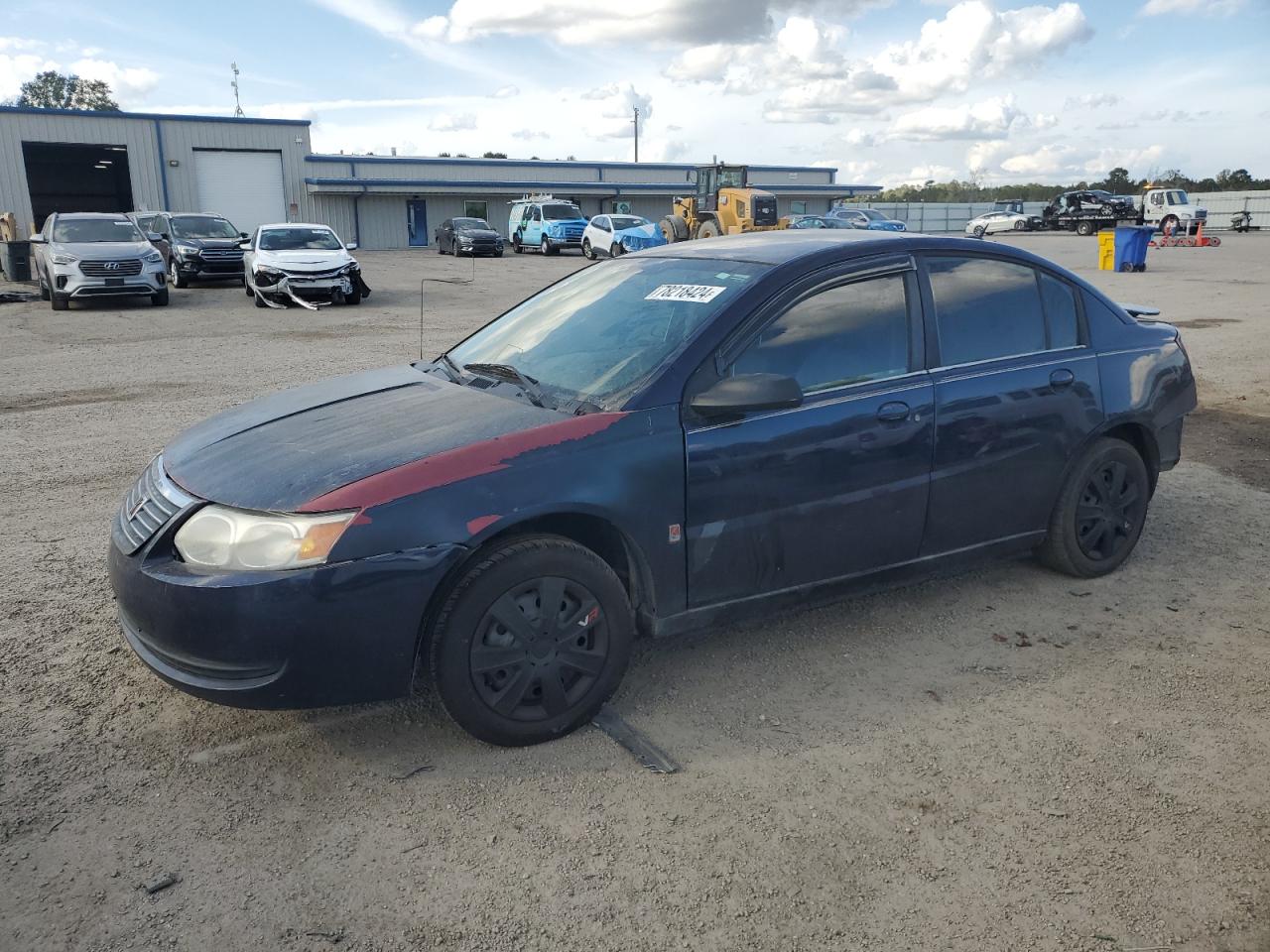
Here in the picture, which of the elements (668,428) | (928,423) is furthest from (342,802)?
(928,423)

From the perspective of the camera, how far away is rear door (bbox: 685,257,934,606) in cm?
337

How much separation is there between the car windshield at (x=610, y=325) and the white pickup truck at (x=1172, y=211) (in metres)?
43.3

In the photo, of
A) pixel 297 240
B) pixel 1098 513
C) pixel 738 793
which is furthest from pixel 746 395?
pixel 297 240

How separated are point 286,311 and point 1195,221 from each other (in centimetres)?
3947

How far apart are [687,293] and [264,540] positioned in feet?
5.98

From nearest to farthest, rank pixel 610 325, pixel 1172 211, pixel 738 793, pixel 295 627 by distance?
pixel 295 627, pixel 738 793, pixel 610 325, pixel 1172 211

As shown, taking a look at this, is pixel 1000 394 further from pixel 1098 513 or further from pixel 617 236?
pixel 617 236

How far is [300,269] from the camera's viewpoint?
17.4m

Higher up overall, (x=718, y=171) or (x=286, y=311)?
(x=718, y=171)

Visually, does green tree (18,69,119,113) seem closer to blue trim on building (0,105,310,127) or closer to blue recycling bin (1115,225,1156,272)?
blue trim on building (0,105,310,127)

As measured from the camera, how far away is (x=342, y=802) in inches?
113

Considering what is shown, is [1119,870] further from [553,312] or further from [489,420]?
[553,312]

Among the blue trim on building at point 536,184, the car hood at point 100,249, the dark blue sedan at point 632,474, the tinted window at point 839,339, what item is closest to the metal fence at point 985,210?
the blue trim on building at point 536,184

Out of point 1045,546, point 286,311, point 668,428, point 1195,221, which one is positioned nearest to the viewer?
point 668,428
